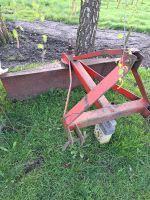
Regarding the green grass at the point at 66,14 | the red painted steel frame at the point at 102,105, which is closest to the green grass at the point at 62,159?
the red painted steel frame at the point at 102,105

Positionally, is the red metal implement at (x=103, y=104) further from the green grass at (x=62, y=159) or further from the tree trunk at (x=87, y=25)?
the tree trunk at (x=87, y=25)

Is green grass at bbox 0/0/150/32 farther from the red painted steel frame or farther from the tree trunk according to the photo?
the red painted steel frame

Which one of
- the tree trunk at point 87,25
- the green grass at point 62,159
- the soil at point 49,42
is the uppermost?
the tree trunk at point 87,25

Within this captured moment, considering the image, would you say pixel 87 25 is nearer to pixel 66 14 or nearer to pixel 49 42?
pixel 49 42

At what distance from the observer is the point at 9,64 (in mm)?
4504

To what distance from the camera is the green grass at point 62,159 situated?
2971mm

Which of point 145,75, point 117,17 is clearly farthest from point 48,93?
point 117,17

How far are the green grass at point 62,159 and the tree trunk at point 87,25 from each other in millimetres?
993

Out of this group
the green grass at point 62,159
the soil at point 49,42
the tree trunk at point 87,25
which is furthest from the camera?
the soil at point 49,42

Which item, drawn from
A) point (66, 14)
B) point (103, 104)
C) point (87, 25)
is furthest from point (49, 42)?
point (103, 104)

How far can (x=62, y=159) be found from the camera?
322 centimetres

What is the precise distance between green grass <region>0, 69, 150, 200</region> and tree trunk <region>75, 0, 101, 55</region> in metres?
0.99

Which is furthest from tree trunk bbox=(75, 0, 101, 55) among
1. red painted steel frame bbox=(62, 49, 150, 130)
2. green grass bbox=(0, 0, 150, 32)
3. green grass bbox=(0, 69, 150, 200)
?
green grass bbox=(0, 0, 150, 32)

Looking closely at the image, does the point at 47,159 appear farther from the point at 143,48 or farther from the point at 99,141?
the point at 143,48
